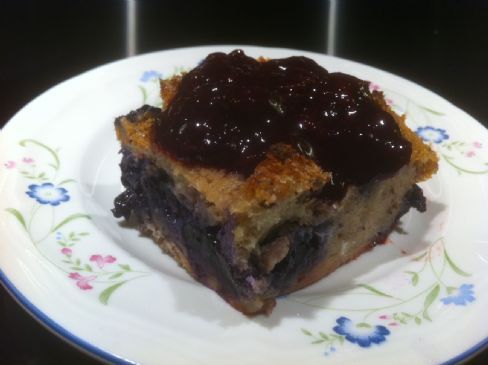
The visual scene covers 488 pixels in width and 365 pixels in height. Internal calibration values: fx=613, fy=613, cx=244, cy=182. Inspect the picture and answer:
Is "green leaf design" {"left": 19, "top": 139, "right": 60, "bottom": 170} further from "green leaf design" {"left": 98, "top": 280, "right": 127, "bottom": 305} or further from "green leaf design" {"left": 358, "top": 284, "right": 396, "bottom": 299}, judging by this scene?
"green leaf design" {"left": 358, "top": 284, "right": 396, "bottom": 299}

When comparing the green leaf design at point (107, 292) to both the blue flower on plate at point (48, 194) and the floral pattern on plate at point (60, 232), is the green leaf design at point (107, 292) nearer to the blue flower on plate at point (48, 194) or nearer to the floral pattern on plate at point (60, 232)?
the floral pattern on plate at point (60, 232)

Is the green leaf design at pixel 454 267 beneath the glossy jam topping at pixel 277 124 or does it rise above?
beneath

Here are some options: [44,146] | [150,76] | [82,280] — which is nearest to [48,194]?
[44,146]

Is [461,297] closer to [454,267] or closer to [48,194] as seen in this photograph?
[454,267]

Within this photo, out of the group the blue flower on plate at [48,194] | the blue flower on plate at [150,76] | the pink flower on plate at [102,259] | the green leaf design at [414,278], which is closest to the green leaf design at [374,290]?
the green leaf design at [414,278]

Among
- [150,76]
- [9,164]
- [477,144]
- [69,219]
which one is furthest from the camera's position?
[150,76]

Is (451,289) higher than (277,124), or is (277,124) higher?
(277,124)

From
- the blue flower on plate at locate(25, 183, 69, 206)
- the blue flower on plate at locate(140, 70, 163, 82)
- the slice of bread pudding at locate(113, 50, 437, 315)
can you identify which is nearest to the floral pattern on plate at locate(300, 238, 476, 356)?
the slice of bread pudding at locate(113, 50, 437, 315)

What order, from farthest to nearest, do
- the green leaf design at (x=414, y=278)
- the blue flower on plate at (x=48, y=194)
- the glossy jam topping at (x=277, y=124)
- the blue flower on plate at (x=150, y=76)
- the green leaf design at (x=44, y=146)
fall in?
the blue flower on plate at (x=150, y=76), the green leaf design at (x=44, y=146), the blue flower on plate at (x=48, y=194), the green leaf design at (x=414, y=278), the glossy jam topping at (x=277, y=124)
